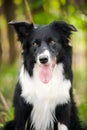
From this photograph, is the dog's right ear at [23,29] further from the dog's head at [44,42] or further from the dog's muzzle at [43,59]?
the dog's muzzle at [43,59]

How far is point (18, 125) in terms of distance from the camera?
656 cm

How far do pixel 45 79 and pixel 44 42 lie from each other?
0.51m

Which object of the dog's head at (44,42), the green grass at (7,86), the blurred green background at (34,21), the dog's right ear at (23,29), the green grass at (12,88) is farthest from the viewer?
the blurred green background at (34,21)

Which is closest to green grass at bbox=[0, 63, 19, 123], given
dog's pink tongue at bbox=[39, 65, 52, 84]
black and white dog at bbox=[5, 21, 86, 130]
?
black and white dog at bbox=[5, 21, 86, 130]

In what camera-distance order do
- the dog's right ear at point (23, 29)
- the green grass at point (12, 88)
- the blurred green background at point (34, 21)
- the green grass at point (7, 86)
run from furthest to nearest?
the blurred green background at point (34, 21), the green grass at point (7, 86), the green grass at point (12, 88), the dog's right ear at point (23, 29)

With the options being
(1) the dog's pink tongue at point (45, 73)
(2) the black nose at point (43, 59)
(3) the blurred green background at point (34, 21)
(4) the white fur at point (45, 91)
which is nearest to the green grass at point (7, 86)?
(3) the blurred green background at point (34, 21)

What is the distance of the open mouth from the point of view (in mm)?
6098

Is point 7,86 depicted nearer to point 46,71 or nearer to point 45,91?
point 45,91

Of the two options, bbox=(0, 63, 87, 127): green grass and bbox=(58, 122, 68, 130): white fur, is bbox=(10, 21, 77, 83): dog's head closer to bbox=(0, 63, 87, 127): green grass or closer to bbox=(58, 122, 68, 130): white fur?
bbox=(58, 122, 68, 130): white fur

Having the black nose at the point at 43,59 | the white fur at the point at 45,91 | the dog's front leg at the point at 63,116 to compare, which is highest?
the black nose at the point at 43,59

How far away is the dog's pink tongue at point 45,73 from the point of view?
6.10m

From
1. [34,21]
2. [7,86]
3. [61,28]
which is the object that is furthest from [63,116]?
[34,21]

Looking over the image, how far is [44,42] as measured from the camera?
6.07 metres

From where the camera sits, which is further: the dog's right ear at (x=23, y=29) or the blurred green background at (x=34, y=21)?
the blurred green background at (x=34, y=21)
